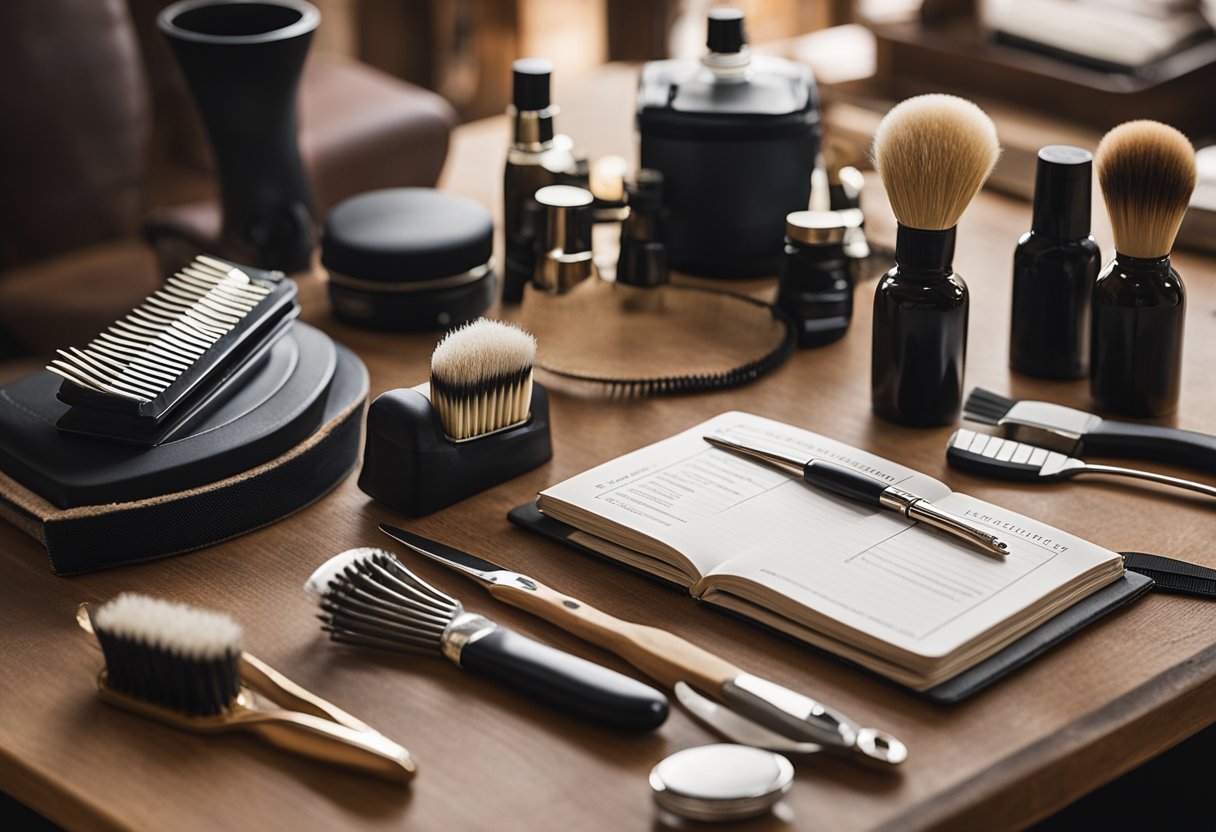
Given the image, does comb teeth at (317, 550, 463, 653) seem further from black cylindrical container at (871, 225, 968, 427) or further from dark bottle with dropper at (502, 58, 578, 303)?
dark bottle with dropper at (502, 58, 578, 303)

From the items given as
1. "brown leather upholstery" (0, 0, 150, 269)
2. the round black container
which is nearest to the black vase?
the round black container

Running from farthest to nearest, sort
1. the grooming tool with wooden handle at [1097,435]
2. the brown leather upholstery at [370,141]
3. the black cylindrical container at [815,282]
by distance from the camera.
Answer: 1. the brown leather upholstery at [370,141]
2. the black cylindrical container at [815,282]
3. the grooming tool with wooden handle at [1097,435]

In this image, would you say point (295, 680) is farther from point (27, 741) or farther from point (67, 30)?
point (67, 30)

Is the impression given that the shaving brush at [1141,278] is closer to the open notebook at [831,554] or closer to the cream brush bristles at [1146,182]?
the cream brush bristles at [1146,182]

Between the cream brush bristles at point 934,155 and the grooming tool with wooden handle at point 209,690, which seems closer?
the grooming tool with wooden handle at point 209,690

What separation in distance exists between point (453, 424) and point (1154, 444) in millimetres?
485

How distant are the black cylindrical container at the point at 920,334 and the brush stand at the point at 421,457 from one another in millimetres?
275

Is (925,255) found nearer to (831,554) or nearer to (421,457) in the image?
(831,554)

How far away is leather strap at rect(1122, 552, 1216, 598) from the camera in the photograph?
2.64ft

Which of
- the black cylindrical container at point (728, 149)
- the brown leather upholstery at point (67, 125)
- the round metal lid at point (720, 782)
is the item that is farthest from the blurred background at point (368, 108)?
the round metal lid at point (720, 782)

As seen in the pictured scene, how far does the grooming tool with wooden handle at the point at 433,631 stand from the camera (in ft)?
2.30

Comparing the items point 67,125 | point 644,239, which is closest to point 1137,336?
point 644,239

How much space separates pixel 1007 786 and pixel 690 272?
0.75 m

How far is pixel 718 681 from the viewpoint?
697mm
